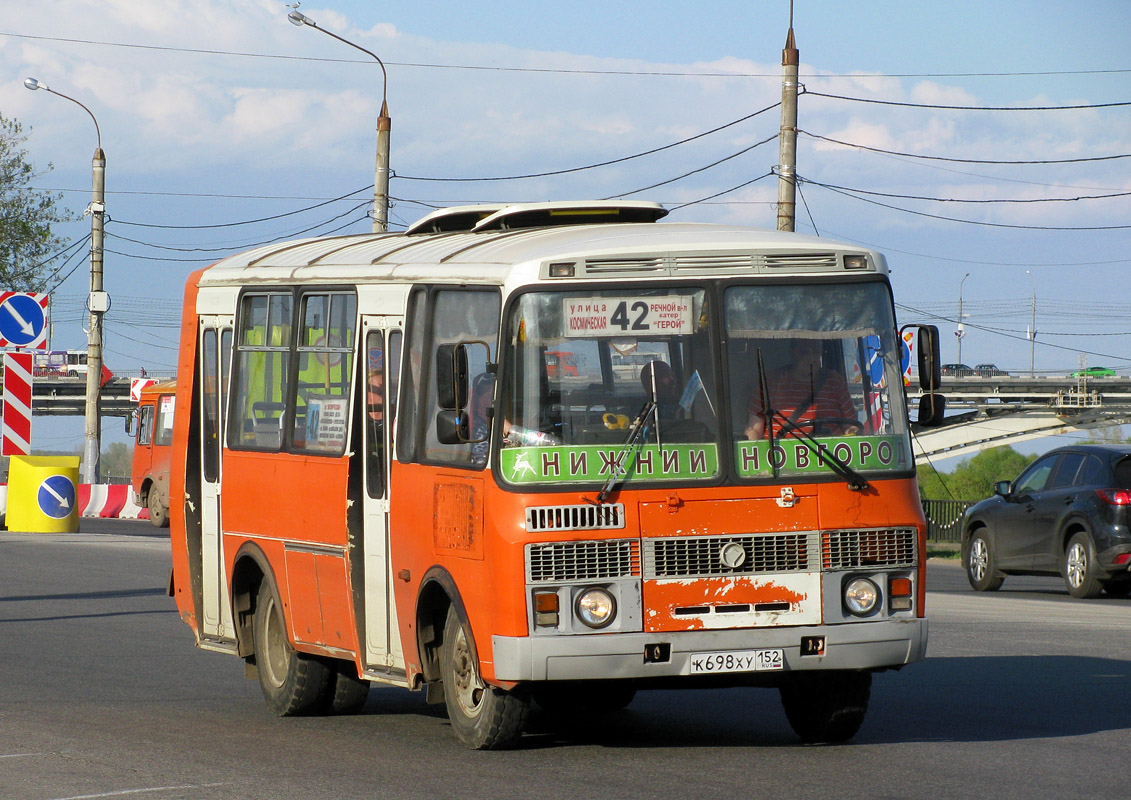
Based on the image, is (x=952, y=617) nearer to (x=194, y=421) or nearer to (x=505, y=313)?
(x=194, y=421)

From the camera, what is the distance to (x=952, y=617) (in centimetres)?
1666

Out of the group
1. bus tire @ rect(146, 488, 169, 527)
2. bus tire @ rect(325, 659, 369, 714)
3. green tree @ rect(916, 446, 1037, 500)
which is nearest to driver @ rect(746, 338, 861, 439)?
bus tire @ rect(325, 659, 369, 714)

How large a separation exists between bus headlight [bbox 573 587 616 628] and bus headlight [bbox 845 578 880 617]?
1161mm

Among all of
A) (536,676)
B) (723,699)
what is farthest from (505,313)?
(723,699)

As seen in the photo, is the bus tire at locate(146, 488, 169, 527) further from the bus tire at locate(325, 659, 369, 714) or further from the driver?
the driver

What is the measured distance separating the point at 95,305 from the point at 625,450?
32.4 m

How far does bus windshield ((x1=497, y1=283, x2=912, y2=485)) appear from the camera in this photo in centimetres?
842

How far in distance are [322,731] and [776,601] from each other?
2870 mm

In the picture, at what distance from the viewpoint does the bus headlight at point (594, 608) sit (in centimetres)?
827

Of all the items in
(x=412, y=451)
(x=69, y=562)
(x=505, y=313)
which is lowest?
(x=69, y=562)

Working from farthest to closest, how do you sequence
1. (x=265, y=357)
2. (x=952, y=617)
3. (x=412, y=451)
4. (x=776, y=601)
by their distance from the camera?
(x=952, y=617) < (x=265, y=357) < (x=412, y=451) < (x=776, y=601)

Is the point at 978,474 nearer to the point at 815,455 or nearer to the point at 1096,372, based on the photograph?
the point at 1096,372

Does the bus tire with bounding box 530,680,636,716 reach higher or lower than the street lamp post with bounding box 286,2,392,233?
lower

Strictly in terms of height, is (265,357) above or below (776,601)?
above
